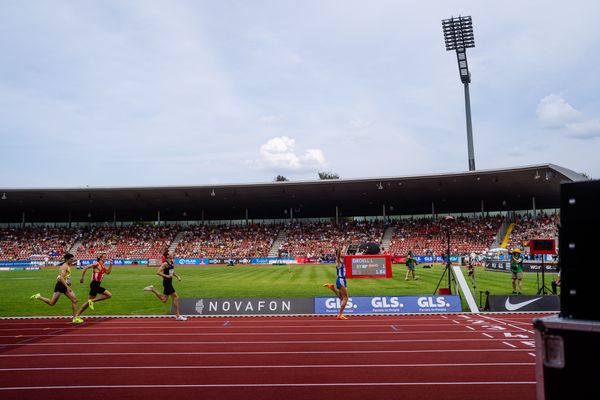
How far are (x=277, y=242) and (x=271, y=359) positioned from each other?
52639 mm

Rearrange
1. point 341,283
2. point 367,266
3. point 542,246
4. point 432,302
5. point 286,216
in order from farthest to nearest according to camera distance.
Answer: point 286,216 → point 367,266 → point 542,246 → point 432,302 → point 341,283

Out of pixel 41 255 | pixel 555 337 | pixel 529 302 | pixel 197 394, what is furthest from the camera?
pixel 41 255

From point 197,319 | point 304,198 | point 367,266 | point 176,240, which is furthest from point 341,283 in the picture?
point 176,240

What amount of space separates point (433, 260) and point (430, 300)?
36.3 meters

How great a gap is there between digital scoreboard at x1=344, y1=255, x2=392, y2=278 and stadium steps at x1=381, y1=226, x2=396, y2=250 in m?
28.3

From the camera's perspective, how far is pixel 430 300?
1475 cm

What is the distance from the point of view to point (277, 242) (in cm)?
6128

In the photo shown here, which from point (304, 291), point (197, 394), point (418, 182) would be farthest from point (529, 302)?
point (418, 182)

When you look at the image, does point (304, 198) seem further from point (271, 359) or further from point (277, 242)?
point (271, 359)

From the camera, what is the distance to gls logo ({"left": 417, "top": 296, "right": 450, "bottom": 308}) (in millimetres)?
14664

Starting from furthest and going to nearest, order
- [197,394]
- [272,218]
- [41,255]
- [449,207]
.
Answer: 1. [272,218]
2. [449,207]
3. [41,255]
4. [197,394]

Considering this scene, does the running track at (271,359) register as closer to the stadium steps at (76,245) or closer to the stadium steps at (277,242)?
the stadium steps at (277,242)

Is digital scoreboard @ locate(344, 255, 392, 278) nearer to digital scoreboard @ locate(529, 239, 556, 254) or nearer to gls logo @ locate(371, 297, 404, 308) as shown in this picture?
digital scoreboard @ locate(529, 239, 556, 254)

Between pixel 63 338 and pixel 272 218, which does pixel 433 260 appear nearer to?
pixel 272 218
